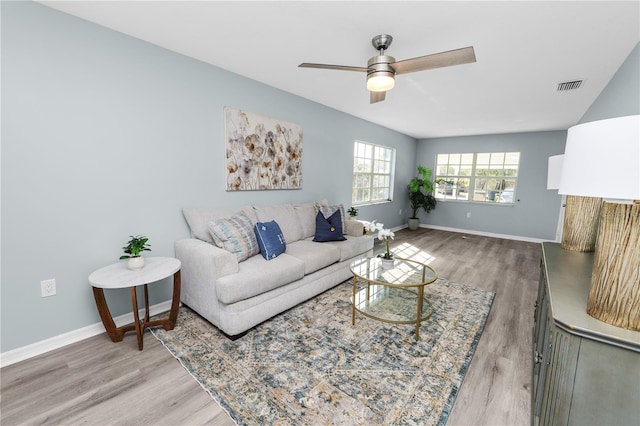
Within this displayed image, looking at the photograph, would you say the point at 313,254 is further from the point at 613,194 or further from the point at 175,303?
the point at 613,194

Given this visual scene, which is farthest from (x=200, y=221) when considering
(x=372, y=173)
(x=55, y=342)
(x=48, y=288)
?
(x=372, y=173)

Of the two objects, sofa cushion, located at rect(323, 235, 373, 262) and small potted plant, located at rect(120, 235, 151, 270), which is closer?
small potted plant, located at rect(120, 235, 151, 270)

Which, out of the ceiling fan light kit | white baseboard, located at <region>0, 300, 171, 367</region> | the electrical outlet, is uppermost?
the ceiling fan light kit

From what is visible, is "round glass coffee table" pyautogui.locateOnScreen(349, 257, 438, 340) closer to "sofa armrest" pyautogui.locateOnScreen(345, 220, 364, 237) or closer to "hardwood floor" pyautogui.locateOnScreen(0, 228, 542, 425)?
"hardwood floor" pyautogui.locateOnScreen(0, 228, 542, 425)

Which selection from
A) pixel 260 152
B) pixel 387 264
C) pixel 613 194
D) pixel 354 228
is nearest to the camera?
pixel 613 194

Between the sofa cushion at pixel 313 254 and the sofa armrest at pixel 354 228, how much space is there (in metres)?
0.71

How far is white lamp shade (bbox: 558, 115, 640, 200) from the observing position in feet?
2.66

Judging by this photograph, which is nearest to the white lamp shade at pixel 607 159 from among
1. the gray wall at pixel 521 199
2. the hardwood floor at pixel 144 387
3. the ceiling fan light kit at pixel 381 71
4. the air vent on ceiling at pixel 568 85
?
the ceiling fan light kit at pixel 381 71

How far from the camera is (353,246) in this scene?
11.1ft

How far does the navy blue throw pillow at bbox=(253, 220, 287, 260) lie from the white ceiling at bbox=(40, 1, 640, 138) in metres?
1.65

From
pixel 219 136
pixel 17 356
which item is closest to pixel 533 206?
pixel 219 136

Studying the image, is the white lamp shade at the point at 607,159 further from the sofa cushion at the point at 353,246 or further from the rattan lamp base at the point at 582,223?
the sofa cushion at the point at 353,246

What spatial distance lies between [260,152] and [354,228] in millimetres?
1628

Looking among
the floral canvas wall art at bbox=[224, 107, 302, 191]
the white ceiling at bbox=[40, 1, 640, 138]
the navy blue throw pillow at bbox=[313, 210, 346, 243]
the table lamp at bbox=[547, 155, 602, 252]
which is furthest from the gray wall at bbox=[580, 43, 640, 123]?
the floral canvas wall art at bbox=[224, 107, 302, 191]
